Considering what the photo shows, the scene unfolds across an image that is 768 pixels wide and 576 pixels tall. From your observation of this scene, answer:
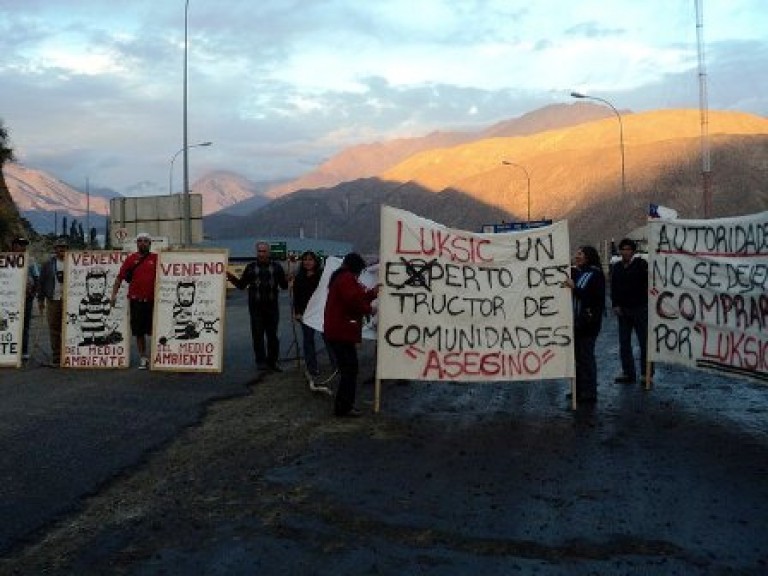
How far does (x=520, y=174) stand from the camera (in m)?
138

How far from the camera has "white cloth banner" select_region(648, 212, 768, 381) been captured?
8.41 meters

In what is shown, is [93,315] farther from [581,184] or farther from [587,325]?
[581,184]

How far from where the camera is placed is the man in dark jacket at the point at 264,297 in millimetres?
11781

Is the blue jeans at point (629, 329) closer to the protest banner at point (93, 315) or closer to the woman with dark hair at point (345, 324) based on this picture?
the woman with dark hair at point (345, 324)

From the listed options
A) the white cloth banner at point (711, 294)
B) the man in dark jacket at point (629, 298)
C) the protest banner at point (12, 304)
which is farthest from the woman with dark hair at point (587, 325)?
the protest banner at point (12, 304)

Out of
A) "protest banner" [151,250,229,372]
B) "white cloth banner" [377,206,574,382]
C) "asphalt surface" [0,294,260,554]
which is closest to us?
"asphalt surface" [0,294,260,554]

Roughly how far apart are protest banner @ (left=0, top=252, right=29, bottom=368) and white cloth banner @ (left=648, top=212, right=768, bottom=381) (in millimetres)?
8938

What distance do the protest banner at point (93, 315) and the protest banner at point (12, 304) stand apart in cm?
84

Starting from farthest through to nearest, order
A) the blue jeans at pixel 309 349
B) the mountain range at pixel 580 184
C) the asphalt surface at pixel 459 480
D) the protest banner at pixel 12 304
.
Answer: the mountain range at pixel 580 184, the protest banner at pixel 12 304, the blue jeans at pixel 309 349, the asphalt surface at pixel 459 480

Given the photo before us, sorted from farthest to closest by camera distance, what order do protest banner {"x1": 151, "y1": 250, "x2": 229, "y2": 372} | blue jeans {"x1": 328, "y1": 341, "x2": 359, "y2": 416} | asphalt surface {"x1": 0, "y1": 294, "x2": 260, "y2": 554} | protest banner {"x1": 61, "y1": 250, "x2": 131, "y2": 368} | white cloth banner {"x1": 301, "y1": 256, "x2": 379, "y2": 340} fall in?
protest banner {"x1": 61, "y1": 250, "x2": 131, "y2": 368}, protest banner {"x1": 151, "y1": 250, "x2": 229, "y2": 372}, white cloth banner {"x1": 301, "y1": 256, "x2": 379, "y2": 340}, blue jeans {"x1": 328, "y1": 341, "x2": 359, "y2": 416}, asphalt surface {"x1": 0, "y1": 294, "x2": 260, "y2": 554}

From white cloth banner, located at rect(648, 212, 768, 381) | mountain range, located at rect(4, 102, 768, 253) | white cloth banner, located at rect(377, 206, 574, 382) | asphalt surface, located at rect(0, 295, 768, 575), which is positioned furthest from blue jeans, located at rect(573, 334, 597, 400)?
mountain range, located at rect(4, 102, 768, 253)

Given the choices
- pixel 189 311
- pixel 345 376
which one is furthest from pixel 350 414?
pixel 189 311

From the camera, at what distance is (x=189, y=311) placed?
1169 centimetres

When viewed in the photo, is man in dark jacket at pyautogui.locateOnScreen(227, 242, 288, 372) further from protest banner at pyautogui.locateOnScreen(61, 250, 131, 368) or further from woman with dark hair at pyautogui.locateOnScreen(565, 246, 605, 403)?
woman with dark hair at pyautogui.locateOnScreen(565, 246, 605, 403)
